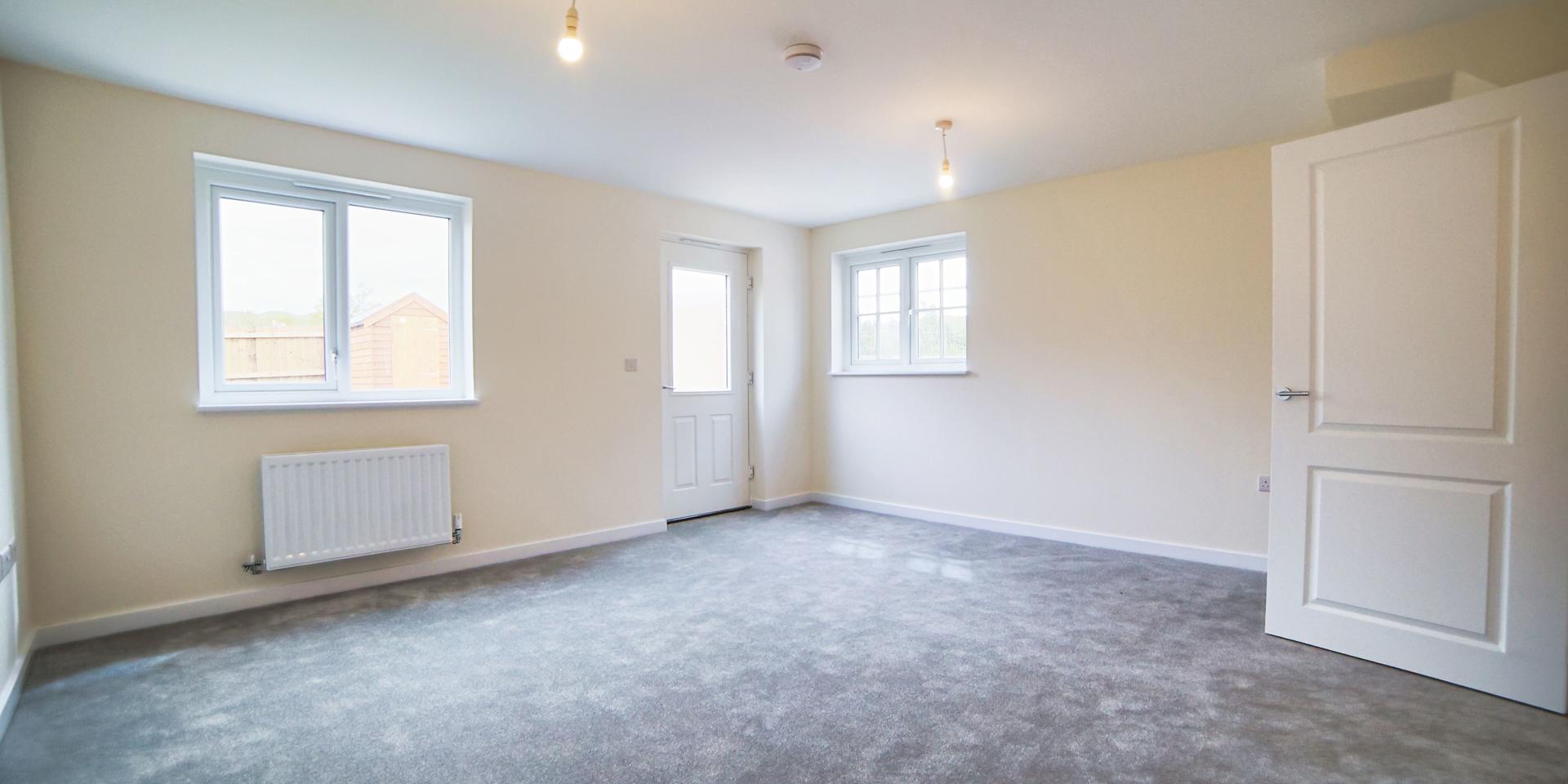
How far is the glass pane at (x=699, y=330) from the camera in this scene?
18.0 feet

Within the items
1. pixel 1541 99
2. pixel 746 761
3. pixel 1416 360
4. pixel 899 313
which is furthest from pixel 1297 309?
pixel 899 313

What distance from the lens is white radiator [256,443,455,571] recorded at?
3408 mm

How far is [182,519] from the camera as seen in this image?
328cm

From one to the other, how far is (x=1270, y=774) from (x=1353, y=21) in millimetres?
2588

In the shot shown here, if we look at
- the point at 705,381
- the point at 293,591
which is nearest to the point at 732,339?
the point at 705,381

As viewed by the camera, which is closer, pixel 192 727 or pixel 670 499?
pixel 192 727

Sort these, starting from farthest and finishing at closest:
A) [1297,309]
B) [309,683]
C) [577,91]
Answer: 1. [577,91]
2. [1297,309]
3. [309,683]

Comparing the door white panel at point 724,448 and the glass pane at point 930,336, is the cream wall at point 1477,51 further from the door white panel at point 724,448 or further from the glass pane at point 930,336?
the door white panel at point 724,448

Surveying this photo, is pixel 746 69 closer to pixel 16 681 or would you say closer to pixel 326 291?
pixel 326 291

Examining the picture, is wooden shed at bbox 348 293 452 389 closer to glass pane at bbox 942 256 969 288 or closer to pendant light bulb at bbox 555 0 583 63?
pendant light bulb at bbox 555 0 583 63

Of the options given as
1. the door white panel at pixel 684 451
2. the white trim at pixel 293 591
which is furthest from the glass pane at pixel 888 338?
the white trim at pixel 293 591

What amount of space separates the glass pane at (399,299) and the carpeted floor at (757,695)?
3.92 ft

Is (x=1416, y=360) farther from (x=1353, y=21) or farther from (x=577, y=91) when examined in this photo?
(x=577, y=91)

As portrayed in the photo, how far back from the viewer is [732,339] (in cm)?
584
